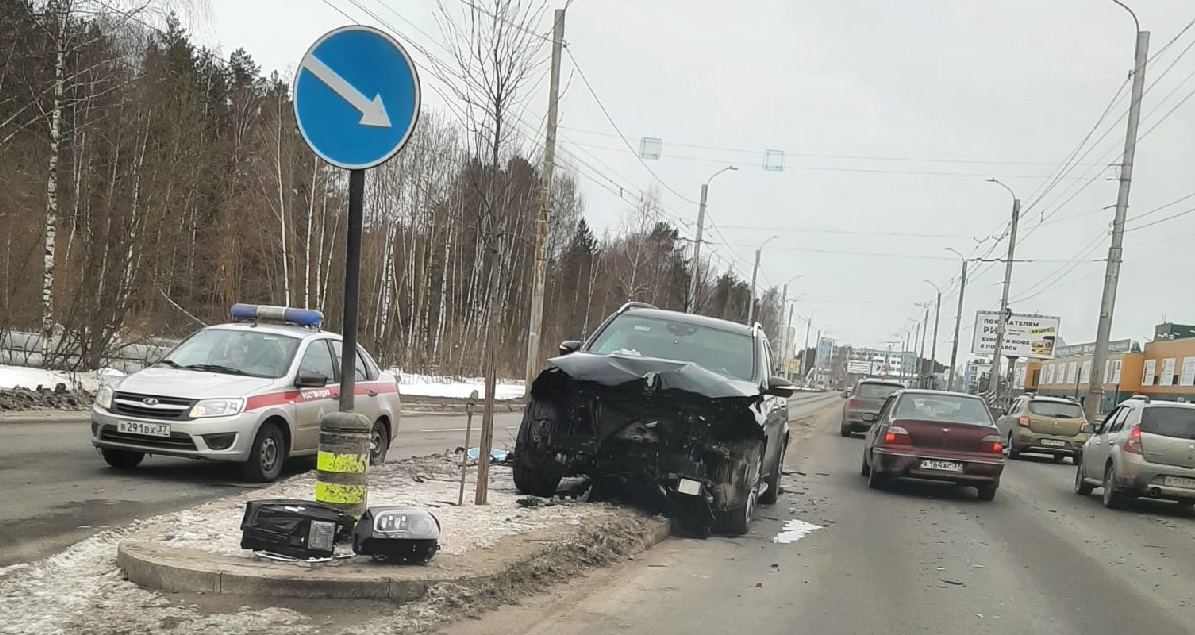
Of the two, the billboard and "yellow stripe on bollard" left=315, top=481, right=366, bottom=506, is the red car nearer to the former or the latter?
"yellow stripe on bollard" left=315, top=481, right=366, bottom=506

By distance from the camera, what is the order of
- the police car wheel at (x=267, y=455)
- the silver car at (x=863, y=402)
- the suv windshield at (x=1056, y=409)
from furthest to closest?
the silver car at (x=863, y=402)
the suv windshield at (x=1056, y=409)
the police car wheel at (x=267, y=455)

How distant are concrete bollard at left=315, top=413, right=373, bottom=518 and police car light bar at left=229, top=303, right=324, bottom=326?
19.3 feet

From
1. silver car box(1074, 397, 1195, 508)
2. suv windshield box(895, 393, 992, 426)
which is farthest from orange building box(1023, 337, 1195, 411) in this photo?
suv windshield box(895, 393, 992, 426)

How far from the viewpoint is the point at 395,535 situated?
18.9 feet

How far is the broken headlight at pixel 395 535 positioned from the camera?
578 centimetres

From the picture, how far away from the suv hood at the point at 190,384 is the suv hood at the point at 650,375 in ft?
10.7

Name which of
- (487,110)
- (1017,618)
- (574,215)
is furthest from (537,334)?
(574,215)

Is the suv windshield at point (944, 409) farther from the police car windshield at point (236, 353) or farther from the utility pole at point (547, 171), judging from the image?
the police car windshield at point (236, 353)

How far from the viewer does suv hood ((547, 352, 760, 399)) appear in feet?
27.6

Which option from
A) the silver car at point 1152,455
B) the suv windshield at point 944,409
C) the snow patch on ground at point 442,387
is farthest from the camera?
the snow patch on ground at point 442,387

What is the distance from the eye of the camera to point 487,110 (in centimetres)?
1067

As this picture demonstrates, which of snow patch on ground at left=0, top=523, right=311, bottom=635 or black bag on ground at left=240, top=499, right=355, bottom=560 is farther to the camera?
black bag on ground at left=240, top=499, right=355, bottom=560

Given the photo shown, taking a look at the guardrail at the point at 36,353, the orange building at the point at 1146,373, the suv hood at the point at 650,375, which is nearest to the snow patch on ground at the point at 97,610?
the suv hood at the point at 650,375

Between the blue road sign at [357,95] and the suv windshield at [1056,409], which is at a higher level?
the blue road sign at [357,95]
